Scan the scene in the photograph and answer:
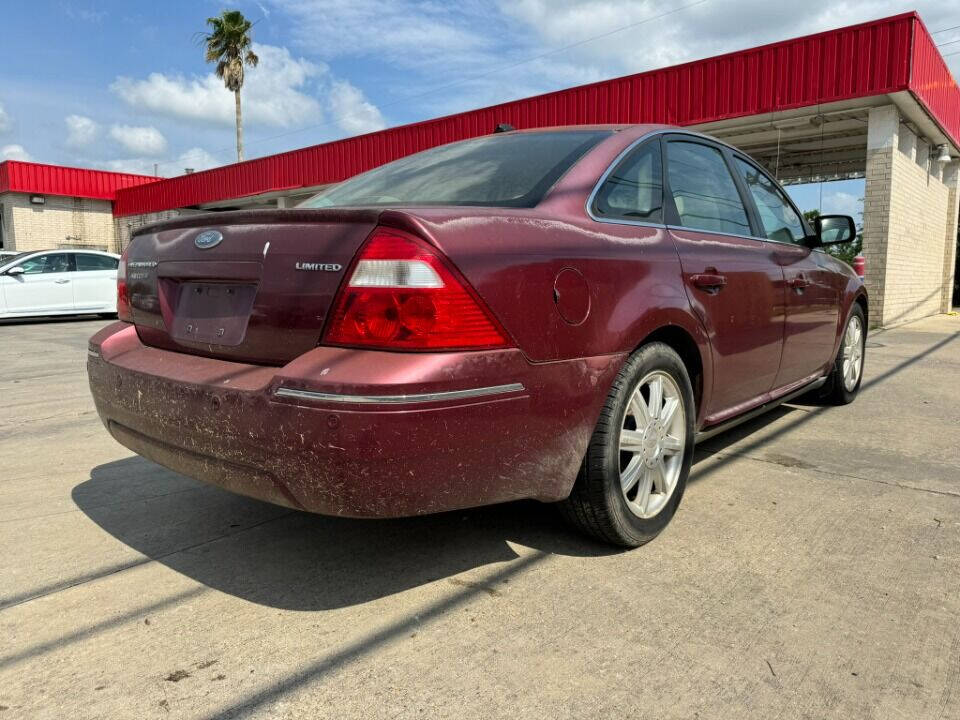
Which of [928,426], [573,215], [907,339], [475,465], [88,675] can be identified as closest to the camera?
[88,675]

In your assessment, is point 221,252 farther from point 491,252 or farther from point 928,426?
point 928,426

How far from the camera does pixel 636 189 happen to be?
108 inches

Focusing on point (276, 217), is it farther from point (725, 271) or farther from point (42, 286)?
point (42, 286)

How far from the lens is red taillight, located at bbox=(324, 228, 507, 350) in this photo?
1885mm

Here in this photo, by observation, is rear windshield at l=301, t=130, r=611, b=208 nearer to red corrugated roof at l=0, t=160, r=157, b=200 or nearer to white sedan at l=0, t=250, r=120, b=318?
white sedan at l=0, t=250, r=120, b=318

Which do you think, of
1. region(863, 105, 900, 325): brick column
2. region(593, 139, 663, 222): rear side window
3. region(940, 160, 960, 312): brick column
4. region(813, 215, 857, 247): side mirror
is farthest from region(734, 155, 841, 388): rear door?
region(940, 160, 960, 312): brick column

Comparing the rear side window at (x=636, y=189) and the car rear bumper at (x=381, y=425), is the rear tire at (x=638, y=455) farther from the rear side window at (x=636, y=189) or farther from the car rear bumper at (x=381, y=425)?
the rear side window at (x=636, y=189)

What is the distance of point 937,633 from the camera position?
201 cm

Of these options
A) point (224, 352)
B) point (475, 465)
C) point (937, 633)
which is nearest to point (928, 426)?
point (937, 633)

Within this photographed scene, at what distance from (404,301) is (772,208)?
9.13ft

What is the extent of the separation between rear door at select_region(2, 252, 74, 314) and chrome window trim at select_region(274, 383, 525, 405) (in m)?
13.3

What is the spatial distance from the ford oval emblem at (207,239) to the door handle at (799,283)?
2.78m

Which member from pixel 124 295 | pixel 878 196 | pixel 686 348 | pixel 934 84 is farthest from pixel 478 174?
pixel 934 84

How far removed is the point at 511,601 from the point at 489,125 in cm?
1370
